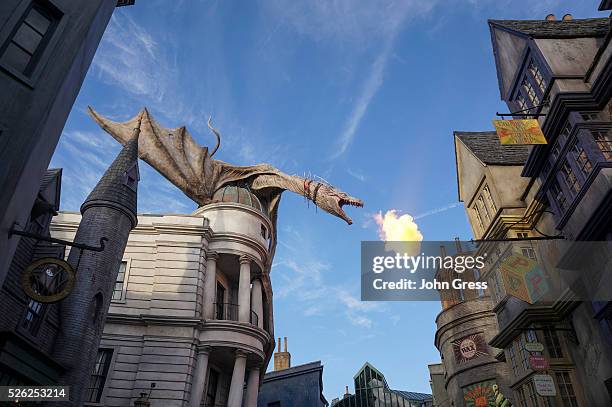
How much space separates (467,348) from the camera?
32.4m

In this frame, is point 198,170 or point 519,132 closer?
point 519,132

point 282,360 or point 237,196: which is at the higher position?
point 237,196

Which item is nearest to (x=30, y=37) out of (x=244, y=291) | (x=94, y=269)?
(x=94, y=269)

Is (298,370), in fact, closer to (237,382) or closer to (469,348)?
(469,348)

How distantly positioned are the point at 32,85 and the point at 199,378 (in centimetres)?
1464

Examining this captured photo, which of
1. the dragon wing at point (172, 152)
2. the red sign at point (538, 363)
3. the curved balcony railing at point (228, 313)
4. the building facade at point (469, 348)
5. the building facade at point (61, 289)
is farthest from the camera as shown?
the building facade at point (469, 348)

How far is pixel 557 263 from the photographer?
16.4m

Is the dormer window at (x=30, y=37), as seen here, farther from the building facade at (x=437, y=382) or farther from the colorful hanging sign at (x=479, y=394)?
the building facade at (x=437, y=382)

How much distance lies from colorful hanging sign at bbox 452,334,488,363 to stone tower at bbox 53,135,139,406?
24849 millimetres

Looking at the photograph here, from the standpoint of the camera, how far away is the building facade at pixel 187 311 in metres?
20.4

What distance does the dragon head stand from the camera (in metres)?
28.9

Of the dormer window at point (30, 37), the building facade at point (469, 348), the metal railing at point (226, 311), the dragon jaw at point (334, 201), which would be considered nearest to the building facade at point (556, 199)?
the dragon jaw at point (334, 201)

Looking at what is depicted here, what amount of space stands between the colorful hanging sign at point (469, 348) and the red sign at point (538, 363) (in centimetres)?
1619

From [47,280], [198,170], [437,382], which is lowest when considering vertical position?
[47,280]
